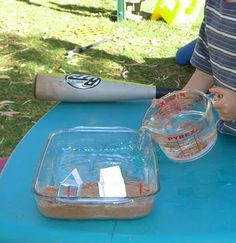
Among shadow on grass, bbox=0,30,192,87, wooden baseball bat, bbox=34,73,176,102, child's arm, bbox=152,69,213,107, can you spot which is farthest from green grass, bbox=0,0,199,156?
child's arm, bbox=152,69,213,107

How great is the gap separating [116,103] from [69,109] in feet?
0.33

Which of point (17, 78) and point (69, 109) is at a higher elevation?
point (69, 109)

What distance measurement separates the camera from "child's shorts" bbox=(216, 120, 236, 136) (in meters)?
1.01

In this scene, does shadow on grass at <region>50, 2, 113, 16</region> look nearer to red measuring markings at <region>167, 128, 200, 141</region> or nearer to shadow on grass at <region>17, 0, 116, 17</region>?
shadow on grass at <region>17, 0, 116, 17</region>

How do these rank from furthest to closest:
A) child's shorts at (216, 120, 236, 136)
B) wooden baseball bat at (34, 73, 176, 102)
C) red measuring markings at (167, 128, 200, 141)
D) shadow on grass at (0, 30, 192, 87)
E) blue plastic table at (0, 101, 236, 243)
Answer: shadow on grass at (0, 30, 192, 87), wooden baseball bat at (34, 73, 176, 102), child's shorts at (216, 120, 236, 136), red measuring markings at (167, 128, 200, 141), blue plastic table at (0, 101, 236, 243)

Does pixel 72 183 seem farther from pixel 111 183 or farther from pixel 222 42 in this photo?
pixel 222 42

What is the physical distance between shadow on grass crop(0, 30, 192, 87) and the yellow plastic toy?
68cm

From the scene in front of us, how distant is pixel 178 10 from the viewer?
340cm

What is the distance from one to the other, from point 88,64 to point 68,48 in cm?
29

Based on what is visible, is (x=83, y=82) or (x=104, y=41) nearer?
(x=83, y=82)

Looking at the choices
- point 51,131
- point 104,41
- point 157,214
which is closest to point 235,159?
point 157,214

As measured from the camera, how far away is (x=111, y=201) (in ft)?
2.36

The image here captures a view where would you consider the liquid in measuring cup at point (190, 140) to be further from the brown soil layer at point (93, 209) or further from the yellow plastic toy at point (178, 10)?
the yellow plastic toy at point (178, 10)

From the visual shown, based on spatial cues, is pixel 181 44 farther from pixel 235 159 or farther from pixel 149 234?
pixel 149 234
